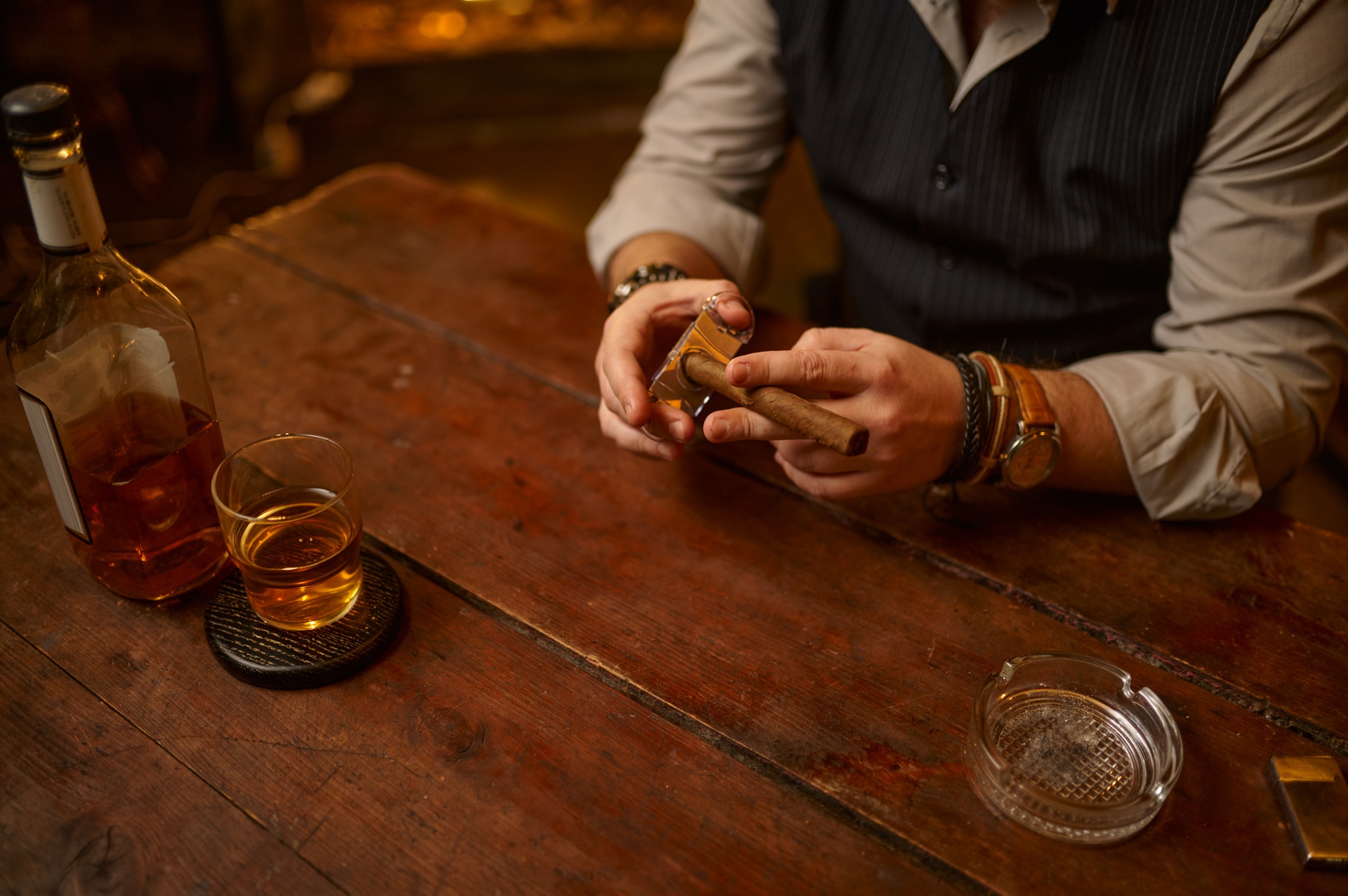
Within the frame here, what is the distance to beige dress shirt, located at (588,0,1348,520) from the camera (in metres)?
1.09

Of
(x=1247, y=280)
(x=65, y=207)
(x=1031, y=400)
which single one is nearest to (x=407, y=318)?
(x=65, y=207)

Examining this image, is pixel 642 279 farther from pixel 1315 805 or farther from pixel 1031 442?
pixel 1315 805

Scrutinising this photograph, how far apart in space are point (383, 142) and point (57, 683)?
347 cm

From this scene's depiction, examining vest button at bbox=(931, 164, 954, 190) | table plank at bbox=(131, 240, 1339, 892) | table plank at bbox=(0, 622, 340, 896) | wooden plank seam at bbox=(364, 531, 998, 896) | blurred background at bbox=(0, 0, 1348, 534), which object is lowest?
blurred background at bbox=(0, 0, 1348, 534)

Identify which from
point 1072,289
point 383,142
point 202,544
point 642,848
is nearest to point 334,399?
point 202,544

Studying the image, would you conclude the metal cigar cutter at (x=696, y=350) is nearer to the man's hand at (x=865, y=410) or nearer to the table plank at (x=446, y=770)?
the man's hand at (x=865, y=410)

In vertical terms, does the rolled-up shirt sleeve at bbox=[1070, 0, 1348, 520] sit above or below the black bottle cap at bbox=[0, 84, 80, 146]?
below

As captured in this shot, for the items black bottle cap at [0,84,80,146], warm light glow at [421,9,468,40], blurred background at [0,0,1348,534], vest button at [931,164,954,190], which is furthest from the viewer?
warm light glow at [421,9,468,40]

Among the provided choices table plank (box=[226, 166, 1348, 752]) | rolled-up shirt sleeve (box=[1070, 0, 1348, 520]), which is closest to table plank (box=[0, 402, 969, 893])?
table plank (box=[226, 166, 1348, 752])

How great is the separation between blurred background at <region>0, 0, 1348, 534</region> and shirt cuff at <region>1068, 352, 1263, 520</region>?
169 cm

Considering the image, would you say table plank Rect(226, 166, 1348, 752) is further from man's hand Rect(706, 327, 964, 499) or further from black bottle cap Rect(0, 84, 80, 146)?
black bottle cap Rect(0, 84, 80, 146)

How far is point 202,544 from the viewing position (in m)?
0.98

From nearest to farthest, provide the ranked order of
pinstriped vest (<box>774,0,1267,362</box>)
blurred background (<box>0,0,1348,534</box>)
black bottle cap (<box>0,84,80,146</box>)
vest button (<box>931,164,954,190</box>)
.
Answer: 1. black bottle cap (<box>0,84,80,146</box>)
2. pinstriped vest (<box>774,0,1267,362</box>)
3. vest button (<box>931,164,954,190</box>)
4. blurred background (<box>0,0,1348,534</box>)

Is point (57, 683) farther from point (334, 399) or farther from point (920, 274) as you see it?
point (920, 274)
